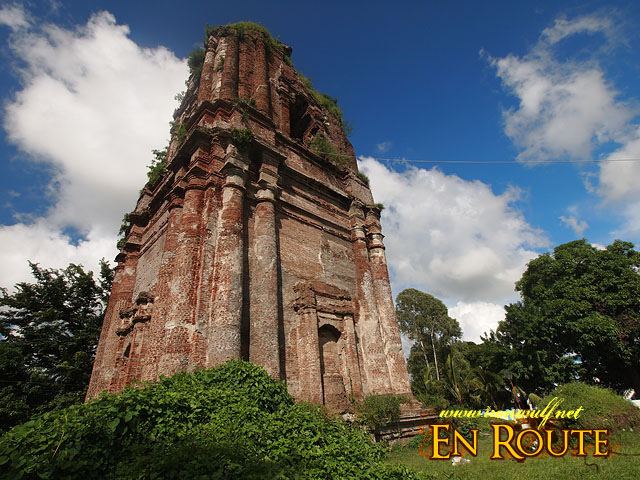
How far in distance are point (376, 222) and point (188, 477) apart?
33.6ft

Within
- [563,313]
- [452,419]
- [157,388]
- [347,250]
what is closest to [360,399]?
[452,419]

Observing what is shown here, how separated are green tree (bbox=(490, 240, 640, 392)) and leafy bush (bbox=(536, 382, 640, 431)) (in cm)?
1072

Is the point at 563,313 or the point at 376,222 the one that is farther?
the point at 563,313

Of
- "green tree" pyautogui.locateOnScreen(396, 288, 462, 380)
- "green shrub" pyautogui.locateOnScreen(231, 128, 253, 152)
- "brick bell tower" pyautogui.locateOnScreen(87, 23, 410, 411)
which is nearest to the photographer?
"brick bell tower" pyautogui.locateOnScreen(87, 23, 410, 411)

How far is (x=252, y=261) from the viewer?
835cm

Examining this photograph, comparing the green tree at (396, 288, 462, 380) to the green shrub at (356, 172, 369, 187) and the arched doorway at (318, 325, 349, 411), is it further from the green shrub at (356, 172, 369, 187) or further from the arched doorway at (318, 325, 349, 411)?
the arched doorway at (318, 325, 349, 411)

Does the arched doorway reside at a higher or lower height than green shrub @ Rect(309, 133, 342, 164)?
lower

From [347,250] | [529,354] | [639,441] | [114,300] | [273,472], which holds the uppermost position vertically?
[347,250]

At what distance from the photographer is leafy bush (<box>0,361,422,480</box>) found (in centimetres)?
317

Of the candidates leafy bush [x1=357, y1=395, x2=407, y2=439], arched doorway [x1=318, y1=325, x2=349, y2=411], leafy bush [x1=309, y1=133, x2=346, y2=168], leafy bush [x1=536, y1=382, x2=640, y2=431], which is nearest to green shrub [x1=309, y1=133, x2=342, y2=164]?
leafy bush [x1=309, y1=133, x2=346, y2=168]

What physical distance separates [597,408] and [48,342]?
19.7 metres

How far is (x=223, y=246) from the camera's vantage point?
7.67m

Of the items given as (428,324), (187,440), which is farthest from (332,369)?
(428,324)

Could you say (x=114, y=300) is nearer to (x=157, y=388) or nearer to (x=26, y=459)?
(x=157, y=388)
